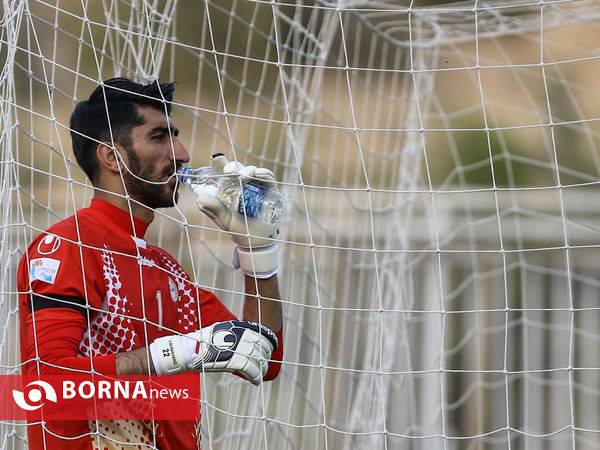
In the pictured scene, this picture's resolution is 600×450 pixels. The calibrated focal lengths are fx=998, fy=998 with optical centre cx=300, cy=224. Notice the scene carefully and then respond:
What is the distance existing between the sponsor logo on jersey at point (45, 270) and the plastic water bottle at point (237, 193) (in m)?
0.28

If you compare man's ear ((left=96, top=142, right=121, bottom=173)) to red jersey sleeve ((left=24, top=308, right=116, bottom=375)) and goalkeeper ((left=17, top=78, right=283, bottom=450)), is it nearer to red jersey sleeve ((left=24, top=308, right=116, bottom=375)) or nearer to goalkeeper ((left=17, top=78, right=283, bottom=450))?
goalkeeper ((left=17, top=78, right=283, bottom=450))

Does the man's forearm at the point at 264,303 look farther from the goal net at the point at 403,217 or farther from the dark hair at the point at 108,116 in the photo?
the goal net at the point at 403,217

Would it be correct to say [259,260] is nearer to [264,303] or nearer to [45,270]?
[264,303]

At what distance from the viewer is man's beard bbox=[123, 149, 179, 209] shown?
167 centimetres

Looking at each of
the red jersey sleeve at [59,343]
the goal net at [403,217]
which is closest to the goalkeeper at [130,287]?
the red jersey sleeve at [59,343]

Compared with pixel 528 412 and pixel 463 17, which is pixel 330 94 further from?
pixel 528 412

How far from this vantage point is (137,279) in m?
1.62

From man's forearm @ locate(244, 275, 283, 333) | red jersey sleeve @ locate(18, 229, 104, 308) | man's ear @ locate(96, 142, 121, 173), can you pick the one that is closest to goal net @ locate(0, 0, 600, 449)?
man's forearm @ locate(244, 275, 283, 333)

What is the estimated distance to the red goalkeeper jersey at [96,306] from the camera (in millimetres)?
1464

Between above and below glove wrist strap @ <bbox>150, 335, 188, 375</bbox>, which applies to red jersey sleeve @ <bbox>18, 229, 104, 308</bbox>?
above

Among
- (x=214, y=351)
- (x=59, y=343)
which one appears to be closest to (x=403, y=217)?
(x=214, y=351)

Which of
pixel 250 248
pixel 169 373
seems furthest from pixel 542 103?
pixel 169 373

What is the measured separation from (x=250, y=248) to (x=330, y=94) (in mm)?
2426

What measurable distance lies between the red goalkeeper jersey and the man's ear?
6cm
